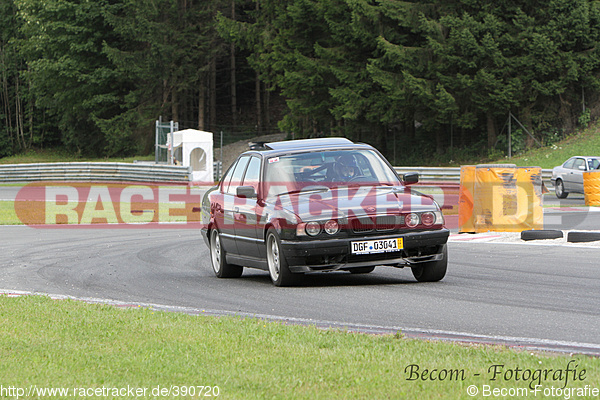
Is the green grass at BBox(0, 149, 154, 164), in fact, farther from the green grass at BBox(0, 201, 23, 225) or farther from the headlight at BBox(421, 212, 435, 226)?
the headlight at BBox(421, 212, 435, 226)

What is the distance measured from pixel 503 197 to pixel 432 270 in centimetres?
650

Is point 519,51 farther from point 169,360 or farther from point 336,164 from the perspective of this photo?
point 169,360

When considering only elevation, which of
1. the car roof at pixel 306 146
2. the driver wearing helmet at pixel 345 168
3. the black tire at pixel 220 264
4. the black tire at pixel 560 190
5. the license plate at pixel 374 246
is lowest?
the black tire at pixel 560 190

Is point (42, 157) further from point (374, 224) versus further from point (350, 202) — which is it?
point (374, 224)

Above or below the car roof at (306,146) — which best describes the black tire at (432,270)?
below

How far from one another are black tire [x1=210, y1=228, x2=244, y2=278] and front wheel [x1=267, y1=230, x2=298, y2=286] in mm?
1409

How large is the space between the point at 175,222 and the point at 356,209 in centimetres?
1264

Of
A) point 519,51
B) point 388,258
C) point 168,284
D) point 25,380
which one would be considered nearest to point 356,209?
point 388,258

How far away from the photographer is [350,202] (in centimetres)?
923

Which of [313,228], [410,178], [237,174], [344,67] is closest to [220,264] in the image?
[237,174]

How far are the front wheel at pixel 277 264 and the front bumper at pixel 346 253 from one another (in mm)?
102

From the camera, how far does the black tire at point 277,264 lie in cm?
927

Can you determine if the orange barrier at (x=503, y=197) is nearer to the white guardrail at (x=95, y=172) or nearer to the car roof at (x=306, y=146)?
the car roof at (x=306, y=146)

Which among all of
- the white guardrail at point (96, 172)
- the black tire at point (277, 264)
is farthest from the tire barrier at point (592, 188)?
the black tire at point (277, 264)
